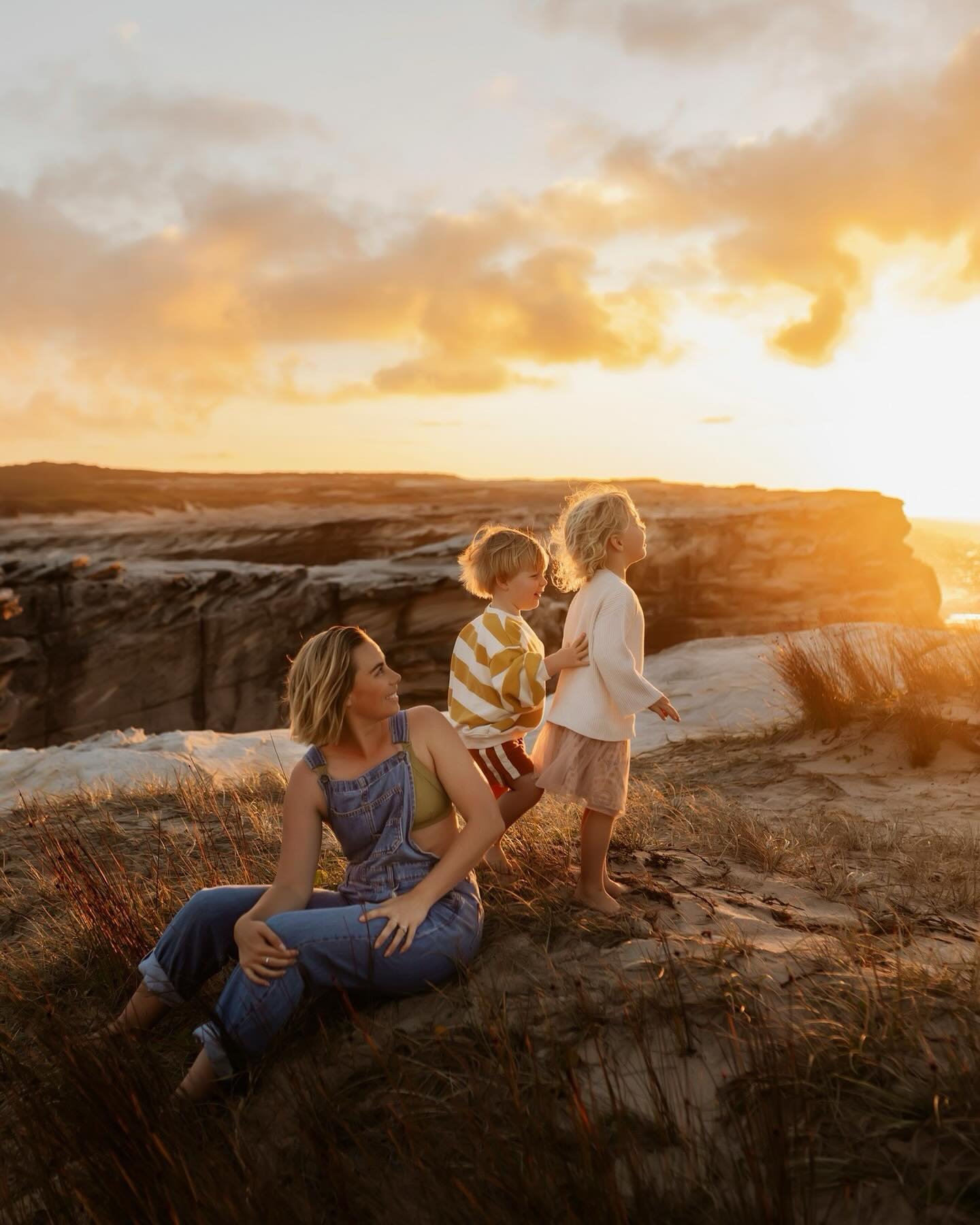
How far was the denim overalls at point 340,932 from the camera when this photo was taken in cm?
228

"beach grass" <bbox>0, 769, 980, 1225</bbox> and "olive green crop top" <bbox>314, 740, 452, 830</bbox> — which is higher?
"olive green crop top" <bbox>314, 740, 452, 830</bbox>

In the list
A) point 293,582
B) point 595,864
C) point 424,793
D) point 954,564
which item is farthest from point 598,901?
point 954,564

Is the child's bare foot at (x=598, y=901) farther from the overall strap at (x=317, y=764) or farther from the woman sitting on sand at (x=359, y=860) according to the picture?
the overall strap at (x=317, y=764)

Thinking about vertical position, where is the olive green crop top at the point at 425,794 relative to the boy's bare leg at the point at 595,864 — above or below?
above

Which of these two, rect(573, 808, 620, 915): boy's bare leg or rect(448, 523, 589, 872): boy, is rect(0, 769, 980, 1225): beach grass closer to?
rect(573, 808, 620, 915): boy's bare leg

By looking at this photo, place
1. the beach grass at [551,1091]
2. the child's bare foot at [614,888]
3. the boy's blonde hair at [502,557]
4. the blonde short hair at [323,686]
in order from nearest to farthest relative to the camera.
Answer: the beach grass at [551,1091]
the blonde short hair at [323,686]
the child's bare foot at [614,888]
the boy's blonde hair at [502,557]

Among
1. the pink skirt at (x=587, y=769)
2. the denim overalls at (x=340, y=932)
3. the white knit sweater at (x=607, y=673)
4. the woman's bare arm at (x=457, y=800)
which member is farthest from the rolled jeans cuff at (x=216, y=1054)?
the white knit sweater at (x=607, y=673)

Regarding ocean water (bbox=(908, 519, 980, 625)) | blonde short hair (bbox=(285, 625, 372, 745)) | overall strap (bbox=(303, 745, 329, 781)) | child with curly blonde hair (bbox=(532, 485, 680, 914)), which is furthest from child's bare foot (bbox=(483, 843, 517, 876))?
ocean water (bbox=(908, 519, 980, 625))

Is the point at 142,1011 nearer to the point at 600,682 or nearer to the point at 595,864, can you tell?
the point at 595,864

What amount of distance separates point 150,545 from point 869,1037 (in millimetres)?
33782

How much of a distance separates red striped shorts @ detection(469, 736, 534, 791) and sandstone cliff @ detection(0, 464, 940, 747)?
12.2 metres

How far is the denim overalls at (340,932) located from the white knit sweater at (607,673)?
2.92 feet

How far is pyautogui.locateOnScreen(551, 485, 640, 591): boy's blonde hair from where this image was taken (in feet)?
11.3

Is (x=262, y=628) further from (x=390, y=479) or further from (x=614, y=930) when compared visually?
(x=390, y=479)
